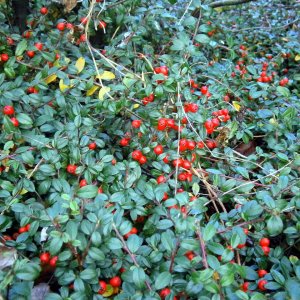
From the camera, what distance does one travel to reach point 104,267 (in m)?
1.31

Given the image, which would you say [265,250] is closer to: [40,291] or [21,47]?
[40,291]

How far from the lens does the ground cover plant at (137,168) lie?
1.26 metres

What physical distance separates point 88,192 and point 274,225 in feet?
2.20

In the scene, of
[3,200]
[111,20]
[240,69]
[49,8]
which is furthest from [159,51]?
[3,200]

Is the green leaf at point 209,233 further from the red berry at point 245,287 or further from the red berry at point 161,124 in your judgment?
the red berry at point 161,124

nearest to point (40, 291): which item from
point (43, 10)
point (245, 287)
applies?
point (245, 287)

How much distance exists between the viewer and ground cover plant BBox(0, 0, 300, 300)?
1.26 m

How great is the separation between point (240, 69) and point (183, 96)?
0.80 meters

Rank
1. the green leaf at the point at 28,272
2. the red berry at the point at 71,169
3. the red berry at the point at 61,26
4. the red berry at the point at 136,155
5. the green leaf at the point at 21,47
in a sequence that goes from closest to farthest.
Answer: the green leaf at the point at 28,272
the red berry at the point at 71,169
the red berry at the point at 136,155
the green leaf at the point at 21,47
the red berry at the point at 61,26

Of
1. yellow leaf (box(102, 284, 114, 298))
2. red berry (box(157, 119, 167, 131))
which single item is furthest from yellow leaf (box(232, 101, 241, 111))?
yellow leaf (box(102, 284, 114, 298))

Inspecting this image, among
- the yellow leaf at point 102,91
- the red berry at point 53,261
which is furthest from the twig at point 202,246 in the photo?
the yellow leaf at point 102,91

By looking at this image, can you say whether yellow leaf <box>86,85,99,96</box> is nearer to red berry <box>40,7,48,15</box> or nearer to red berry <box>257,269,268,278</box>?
red berry <box>40,7,48,15</box>

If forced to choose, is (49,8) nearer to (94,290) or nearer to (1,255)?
(1,255)

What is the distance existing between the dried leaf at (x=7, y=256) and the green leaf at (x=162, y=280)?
0.48m
